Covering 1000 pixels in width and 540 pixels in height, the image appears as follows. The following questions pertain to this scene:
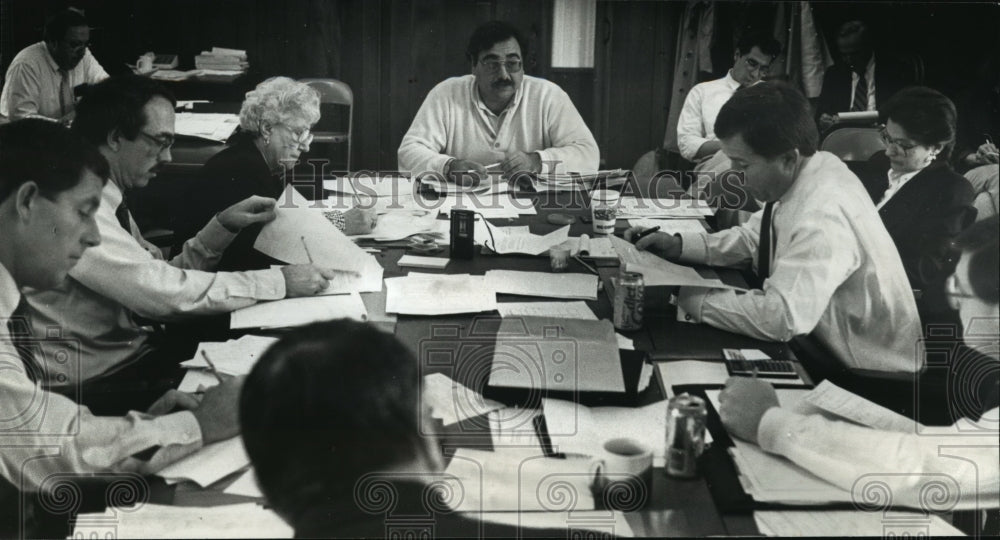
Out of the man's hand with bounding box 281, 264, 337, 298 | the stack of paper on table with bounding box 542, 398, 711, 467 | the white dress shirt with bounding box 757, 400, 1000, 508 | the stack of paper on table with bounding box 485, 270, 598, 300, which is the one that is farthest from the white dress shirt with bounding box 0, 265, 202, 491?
the white dress shirt with bounding box 757, 400, 1000, 508

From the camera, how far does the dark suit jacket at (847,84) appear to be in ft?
6.93

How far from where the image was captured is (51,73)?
1958mm

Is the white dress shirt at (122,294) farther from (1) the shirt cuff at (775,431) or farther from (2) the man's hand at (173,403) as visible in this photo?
(1) the shirt cuff at (775,431)

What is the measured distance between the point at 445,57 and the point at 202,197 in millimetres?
713

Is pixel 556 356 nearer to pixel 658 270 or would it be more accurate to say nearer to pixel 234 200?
pixel 658 270

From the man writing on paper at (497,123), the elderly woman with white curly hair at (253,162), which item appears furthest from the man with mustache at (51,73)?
the man writing on paper at (497,123)

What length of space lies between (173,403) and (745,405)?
1.02 m

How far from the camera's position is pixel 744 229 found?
237 centimetres

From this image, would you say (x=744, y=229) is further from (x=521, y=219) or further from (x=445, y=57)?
(x=445, y=57)

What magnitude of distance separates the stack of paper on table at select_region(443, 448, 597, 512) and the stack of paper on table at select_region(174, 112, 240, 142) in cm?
107

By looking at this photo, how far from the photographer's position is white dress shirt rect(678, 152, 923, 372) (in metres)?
2.03

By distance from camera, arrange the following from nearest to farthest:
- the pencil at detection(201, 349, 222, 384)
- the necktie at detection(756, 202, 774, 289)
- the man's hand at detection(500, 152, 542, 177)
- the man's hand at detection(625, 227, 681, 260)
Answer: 1. the pencil at detection(201, 349, 222, 384)
2. the necktie at detection(756, 202, 774, 289)
3. the man's hand at detection(625, 227, 681, 260)
4. the man's hand at detection(500, 152, 542, 177)

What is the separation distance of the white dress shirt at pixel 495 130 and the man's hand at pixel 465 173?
0.02 meters

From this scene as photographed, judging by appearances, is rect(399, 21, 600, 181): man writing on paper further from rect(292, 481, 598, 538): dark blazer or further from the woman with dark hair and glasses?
rect(292, 481, 598, 538): dark blazer
